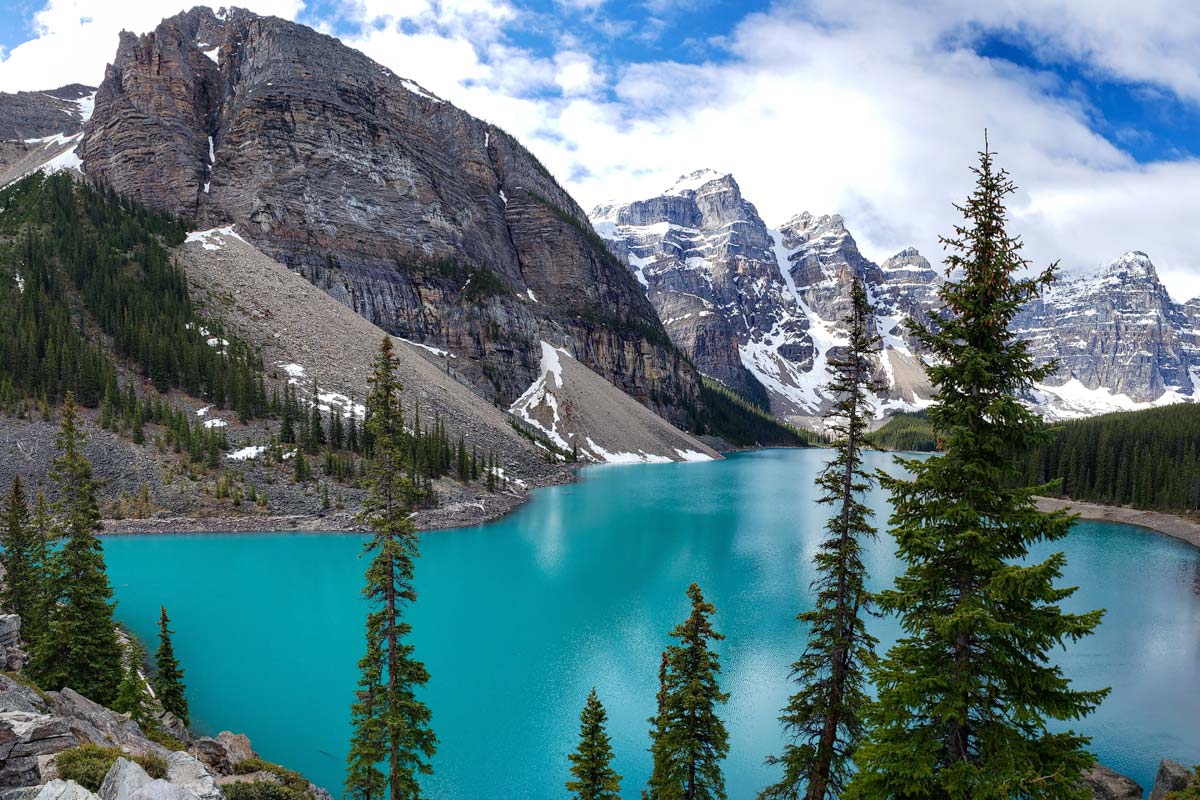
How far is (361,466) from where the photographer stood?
5703cm

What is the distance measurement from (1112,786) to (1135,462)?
7770cm

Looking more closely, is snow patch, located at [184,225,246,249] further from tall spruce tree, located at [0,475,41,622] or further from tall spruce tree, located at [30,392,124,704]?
tall spruce tree, located at [30,392,124,704]

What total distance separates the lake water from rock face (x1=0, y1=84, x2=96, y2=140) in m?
144

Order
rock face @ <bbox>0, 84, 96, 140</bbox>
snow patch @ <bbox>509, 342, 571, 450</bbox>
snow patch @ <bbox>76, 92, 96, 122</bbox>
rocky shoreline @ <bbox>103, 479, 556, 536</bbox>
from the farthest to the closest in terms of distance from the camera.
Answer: snow patch @ <bbox>76, 92, 96, 122</bbox> < rock face @ <bbox>0, 84, 96, 140</bbox> < snow patch @ <bbox>509, 342, 571, 450</bbox> < rocky shoreline @ <bbox>103, 479, 556, 536</bbox>

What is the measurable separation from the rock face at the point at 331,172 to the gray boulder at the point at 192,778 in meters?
97.6

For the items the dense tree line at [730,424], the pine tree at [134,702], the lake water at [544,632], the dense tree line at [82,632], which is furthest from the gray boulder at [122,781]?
the dense tree line at [730,424]

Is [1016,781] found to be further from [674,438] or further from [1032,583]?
[674,438]

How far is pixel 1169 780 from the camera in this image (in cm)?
1599

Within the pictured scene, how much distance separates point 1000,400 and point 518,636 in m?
24.9

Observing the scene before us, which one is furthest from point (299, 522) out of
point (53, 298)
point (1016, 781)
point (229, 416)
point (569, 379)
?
point (569, 379)

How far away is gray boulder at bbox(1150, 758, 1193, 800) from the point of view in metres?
15.5

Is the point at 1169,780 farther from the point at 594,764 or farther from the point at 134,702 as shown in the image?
the point at 134,702

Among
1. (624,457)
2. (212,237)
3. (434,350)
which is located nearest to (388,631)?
(624,457)

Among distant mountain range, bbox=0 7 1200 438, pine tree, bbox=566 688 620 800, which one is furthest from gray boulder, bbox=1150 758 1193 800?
distant mountain range, bbox=0 7 1200 438
